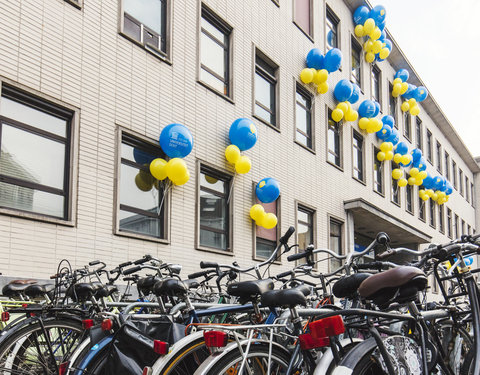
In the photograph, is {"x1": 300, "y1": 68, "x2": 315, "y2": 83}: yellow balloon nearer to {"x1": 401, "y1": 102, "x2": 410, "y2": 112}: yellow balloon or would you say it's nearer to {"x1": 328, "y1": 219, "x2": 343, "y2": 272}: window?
{"x1": 328, "y1": 219, "x2": 343, "y2": 272}: window

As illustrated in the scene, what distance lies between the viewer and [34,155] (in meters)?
7.54

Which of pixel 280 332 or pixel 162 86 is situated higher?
pixel 162 86

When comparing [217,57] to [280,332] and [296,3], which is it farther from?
[280,332]

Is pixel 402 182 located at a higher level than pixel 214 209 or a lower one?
higher

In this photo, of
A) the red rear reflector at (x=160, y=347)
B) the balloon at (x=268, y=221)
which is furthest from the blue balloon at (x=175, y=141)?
the red rear reflector at (x=160, y=347)

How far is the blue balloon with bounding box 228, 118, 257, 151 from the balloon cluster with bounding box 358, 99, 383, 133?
7161 mm

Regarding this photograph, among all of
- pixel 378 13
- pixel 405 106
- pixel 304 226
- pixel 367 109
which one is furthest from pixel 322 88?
pixel 405 106

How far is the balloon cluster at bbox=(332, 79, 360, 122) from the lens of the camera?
15211 millimetres

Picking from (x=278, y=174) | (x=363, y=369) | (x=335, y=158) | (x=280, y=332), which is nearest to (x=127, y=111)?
(x=278, y=174)

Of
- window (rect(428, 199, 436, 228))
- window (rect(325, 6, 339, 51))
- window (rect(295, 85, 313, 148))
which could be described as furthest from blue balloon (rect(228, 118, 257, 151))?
window (rect(428, 199, 436, 228))

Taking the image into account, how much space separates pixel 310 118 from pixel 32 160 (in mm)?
8949

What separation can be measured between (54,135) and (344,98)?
971 cm

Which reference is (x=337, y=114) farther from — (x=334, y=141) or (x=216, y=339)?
(x=216, y=339)

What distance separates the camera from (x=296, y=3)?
1501cm
